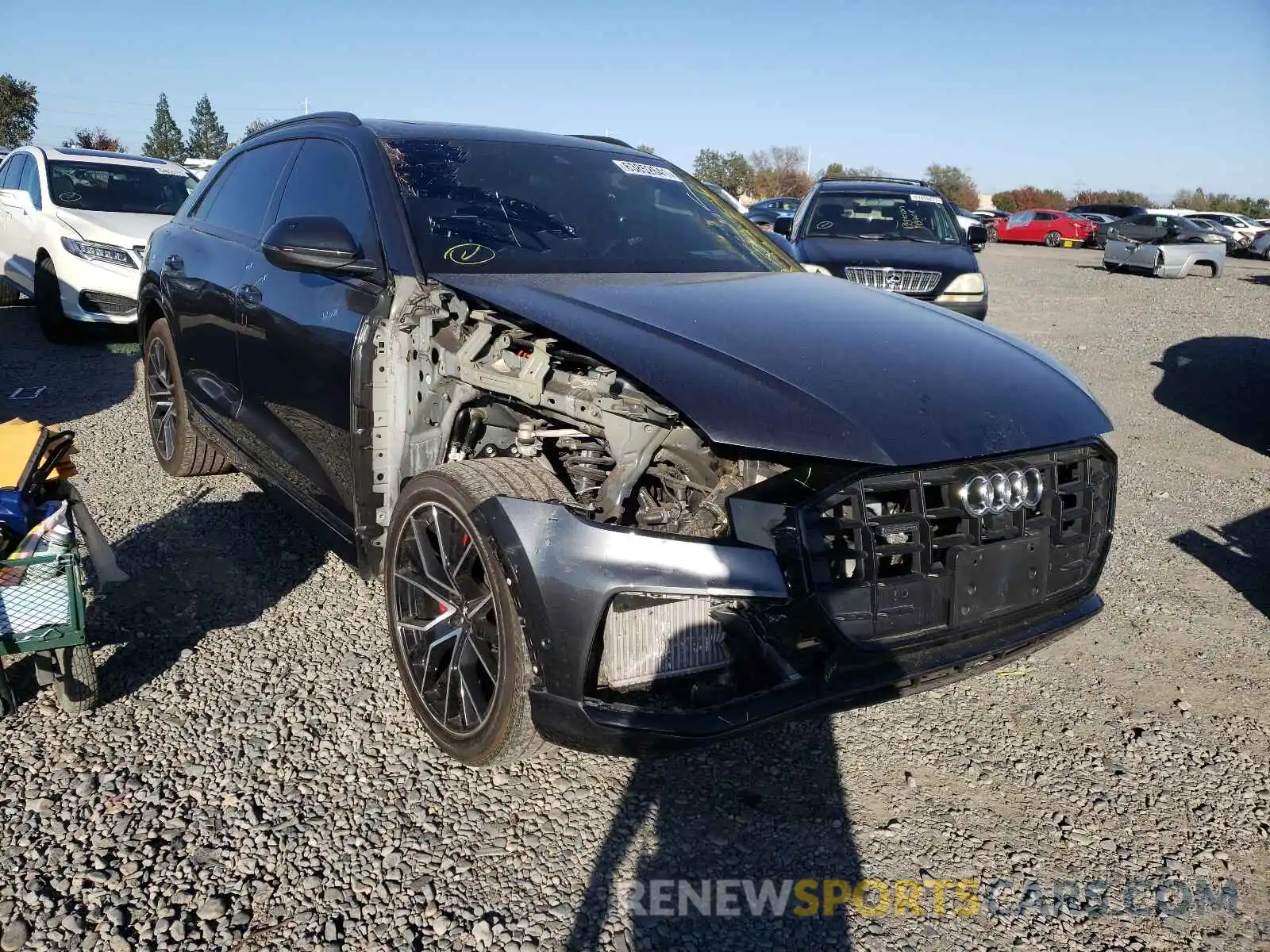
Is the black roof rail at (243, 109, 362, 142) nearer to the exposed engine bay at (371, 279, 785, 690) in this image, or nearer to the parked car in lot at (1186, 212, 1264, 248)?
the exposed engine bay at (371, 279, 785, 690)

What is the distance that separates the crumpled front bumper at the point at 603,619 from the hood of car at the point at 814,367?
0.30 meters

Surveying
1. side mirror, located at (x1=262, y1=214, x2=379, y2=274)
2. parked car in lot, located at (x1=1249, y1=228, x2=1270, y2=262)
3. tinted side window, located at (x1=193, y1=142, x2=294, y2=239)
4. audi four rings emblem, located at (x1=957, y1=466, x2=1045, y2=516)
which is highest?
parked car in lot, located at (x1=1249, y1=228, x2=1270, y2=262)

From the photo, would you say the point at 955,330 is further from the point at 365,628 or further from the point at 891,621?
the point at 365,628

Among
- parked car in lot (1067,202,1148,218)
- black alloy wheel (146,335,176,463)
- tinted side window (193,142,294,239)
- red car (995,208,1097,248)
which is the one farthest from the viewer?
parked car in lot (1067,202,1148,218)

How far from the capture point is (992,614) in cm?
245

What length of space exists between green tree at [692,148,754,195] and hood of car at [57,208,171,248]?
49.6 m

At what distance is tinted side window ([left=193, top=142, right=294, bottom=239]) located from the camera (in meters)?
4.06

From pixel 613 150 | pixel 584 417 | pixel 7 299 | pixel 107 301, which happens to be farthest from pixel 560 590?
pixel 7 299

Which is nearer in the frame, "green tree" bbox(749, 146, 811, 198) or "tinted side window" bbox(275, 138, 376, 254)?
"tinted side window" bbox(275, 138, 376, 254)

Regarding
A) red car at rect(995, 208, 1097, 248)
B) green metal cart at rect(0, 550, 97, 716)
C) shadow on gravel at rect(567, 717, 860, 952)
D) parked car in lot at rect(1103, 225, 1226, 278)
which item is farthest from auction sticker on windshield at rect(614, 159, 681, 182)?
red car at rect(995, 208, 1097, 248)

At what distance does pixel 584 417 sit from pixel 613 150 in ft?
6.62

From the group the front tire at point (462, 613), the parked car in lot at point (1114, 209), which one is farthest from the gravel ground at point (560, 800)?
the parked car in lot at point (1114, 209)

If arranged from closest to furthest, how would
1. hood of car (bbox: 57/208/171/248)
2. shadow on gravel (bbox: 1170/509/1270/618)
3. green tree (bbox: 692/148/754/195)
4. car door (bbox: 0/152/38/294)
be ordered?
shadow on gravel (bbox: 1170/509/1270/618), hood of car (bbox: 57/208/171/248), car door (bbox: 0/152/38/294), green tree (bbox: 692/148/754/195)

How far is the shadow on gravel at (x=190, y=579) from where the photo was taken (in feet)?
10.9
